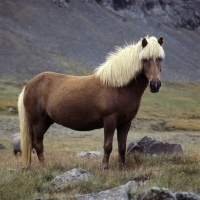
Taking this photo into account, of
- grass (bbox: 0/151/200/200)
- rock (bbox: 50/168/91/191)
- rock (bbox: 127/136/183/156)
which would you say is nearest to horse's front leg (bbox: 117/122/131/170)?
grass (bbox: 0/151/200/200)

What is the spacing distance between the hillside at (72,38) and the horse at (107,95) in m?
74.2

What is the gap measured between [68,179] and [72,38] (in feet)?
356

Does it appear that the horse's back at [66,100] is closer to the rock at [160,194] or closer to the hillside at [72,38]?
the rock at [160,194]

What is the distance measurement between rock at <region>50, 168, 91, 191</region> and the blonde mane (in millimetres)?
2583

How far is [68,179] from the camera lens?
27.6ft

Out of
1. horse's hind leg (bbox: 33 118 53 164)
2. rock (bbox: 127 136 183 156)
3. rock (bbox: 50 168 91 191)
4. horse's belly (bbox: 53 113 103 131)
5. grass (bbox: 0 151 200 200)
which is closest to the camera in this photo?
grass (bbox: 0 151 200 200)

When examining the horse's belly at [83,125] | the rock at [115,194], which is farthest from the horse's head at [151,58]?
the rock at [115,194]

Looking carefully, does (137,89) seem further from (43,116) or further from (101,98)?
→ (43,116)

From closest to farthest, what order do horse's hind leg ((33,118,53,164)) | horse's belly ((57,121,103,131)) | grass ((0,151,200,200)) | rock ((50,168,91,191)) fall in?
grass ((0,151,200,200)) → rock ((50,168,91,191)) → horse's belly ((57,121,103,131)) → horse's hind leg ((33,118,53,164))

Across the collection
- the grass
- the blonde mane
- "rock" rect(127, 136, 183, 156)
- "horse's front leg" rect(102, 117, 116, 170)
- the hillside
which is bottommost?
"rock" rect(127, 136, 183, 156)

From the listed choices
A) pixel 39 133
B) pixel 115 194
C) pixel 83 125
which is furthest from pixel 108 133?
pixel 115 194

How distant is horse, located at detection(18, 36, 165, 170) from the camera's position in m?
9.99

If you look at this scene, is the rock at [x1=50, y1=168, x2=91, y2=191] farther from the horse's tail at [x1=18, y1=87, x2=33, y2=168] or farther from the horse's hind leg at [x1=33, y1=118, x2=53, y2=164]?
the horse's tail at [x1=18, y1=87, x2=33, y2=168]

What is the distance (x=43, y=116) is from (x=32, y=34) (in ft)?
327
